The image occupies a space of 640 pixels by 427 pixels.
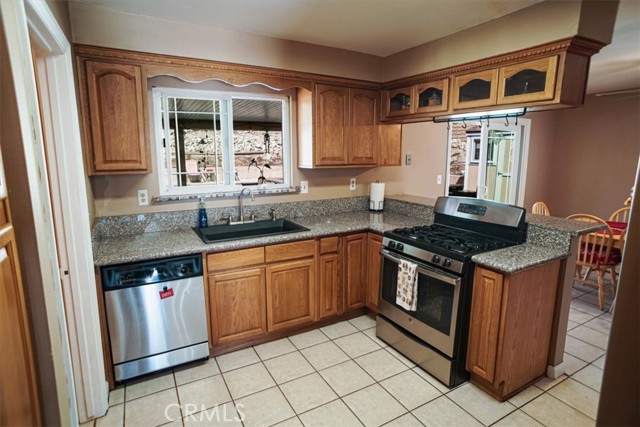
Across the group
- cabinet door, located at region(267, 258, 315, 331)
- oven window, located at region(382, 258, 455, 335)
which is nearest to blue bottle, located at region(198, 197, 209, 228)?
cabinet door, located at region(267, 258, 315, 331)

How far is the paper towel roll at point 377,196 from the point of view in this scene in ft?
11.7

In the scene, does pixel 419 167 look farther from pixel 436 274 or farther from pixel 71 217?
pixel 71 217

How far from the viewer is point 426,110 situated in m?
2.96

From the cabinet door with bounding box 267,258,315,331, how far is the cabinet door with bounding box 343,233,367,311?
0.34m

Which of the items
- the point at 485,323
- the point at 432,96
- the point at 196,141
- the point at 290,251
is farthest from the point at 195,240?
the point at 432,96

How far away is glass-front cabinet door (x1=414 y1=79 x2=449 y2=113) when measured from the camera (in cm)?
278

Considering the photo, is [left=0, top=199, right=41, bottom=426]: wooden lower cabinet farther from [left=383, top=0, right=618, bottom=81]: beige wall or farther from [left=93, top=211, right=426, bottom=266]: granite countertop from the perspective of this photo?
[left=383, top=0, right=618, bottom=81]: beige wall

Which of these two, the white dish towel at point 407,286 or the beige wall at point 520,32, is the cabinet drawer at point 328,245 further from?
the beige wall at point 520,32

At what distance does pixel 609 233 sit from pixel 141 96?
4.05 metres

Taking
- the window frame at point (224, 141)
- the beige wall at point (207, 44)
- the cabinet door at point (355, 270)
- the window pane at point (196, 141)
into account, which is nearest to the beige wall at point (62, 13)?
the beige wall at point (207, 44)

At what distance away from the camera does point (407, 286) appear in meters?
2.44

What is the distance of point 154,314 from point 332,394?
1.24 metres

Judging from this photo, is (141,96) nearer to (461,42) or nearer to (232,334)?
(232,334)

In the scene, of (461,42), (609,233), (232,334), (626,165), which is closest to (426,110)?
(461,42)
